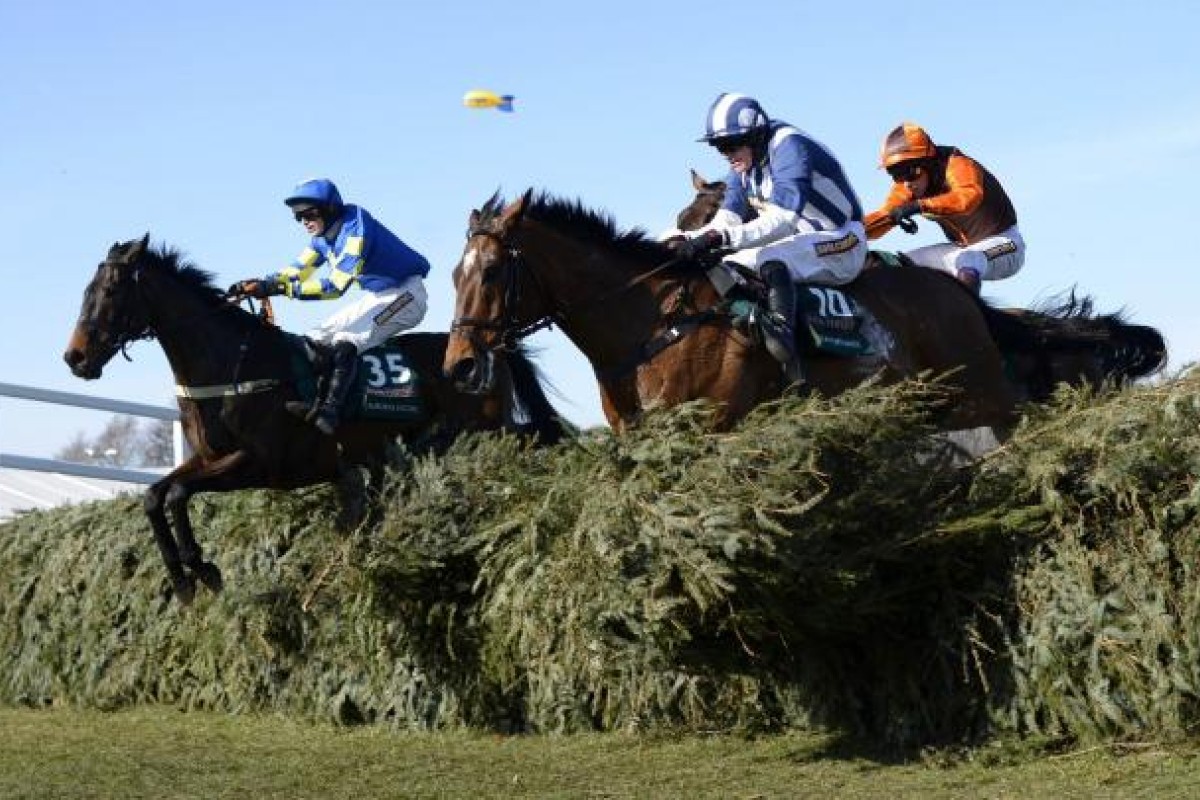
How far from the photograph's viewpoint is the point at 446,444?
1043 cm

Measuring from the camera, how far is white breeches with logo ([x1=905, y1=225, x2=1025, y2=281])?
10.2 m

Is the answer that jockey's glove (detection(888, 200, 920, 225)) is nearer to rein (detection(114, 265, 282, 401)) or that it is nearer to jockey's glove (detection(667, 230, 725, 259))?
jockey's glove (detection(667, 230, 725, 259))

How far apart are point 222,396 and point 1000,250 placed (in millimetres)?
4560

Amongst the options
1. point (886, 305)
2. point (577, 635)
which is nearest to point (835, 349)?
point (886, 305)

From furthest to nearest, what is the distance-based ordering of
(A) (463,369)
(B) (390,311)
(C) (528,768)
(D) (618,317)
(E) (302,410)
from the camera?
(B) (390,311)
(E) (302,410)
(D) (618,317)
(A) (463,369)
(C) (528,768)

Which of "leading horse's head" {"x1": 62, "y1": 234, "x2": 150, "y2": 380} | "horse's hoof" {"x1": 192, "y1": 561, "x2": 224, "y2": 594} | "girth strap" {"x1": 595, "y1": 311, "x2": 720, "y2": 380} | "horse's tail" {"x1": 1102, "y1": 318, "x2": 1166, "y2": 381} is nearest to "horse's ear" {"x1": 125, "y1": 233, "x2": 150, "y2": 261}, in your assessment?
"leading horse's head" {"x1": 62, "y1": 234, "x2": 150, "y2": 380}

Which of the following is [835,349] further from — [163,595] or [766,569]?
[163,595]

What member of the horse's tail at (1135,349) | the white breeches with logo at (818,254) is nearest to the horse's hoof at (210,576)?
the white breeches with logo at (818,254)

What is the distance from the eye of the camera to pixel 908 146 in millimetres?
10336

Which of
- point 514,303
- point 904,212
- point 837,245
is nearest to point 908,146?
point 904,212

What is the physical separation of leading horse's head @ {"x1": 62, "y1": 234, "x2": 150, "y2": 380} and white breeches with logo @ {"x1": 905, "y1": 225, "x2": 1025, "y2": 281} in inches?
177

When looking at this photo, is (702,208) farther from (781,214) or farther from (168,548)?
(168,548)

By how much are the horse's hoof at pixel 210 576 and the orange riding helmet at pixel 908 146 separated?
14.6ft

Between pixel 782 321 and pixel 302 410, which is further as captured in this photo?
pixel 302 410
